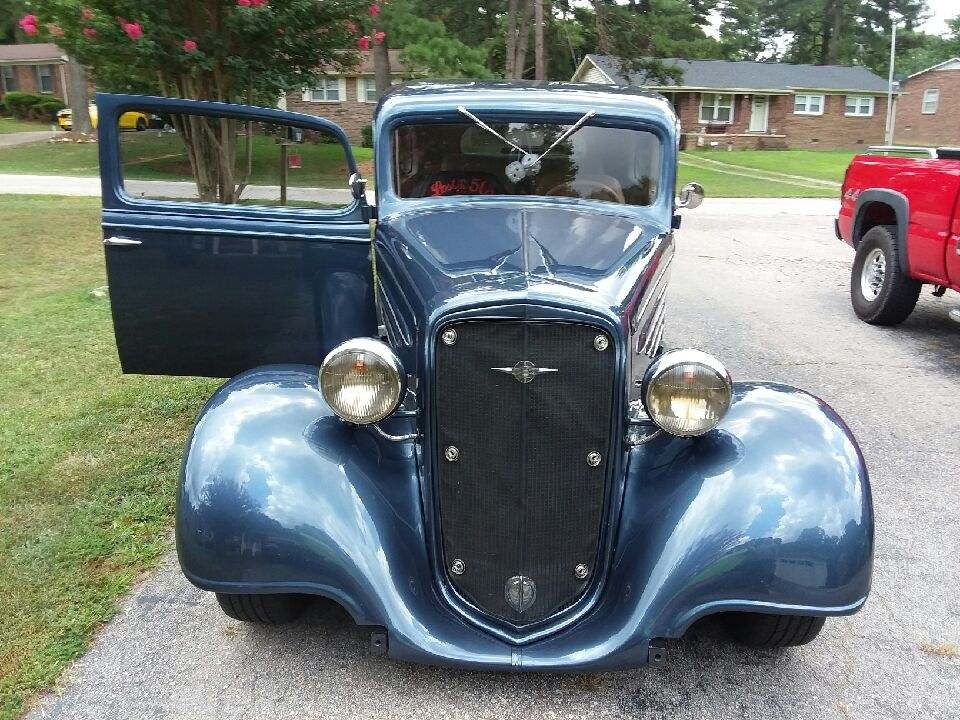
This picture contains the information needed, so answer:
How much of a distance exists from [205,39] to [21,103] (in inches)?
1443

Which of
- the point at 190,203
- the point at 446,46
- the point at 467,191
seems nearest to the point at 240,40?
the point at 190,203

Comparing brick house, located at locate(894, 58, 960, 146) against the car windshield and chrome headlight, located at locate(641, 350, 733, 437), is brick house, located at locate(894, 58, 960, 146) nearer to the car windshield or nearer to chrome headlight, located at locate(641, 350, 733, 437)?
the car windshield

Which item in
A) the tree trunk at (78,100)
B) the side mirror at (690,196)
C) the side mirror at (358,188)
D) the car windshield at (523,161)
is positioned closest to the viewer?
the car windshield at (523,161)

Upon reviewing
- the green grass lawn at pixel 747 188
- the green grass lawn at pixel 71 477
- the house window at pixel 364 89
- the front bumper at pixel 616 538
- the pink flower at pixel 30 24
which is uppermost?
the house window at pixel 364 89

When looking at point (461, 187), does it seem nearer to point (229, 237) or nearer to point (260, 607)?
point (229, 237)

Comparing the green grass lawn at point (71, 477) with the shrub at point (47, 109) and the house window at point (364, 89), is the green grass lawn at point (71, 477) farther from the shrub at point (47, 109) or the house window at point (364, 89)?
the shrub at point (47, 109)

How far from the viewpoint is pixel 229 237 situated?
3732mm

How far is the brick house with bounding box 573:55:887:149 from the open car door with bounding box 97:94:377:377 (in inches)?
1447

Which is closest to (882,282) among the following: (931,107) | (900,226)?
(900,226)

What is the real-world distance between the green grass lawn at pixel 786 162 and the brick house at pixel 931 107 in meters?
5.34

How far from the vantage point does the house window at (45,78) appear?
43438 millimetres

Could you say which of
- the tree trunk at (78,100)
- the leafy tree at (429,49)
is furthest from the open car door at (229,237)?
the tree trunk at (78,100)

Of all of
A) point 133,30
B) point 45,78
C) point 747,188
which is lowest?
point 747,188

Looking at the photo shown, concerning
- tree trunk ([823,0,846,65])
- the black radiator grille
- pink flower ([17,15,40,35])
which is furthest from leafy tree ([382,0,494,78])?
tree trunk ([823,0,846,65])
